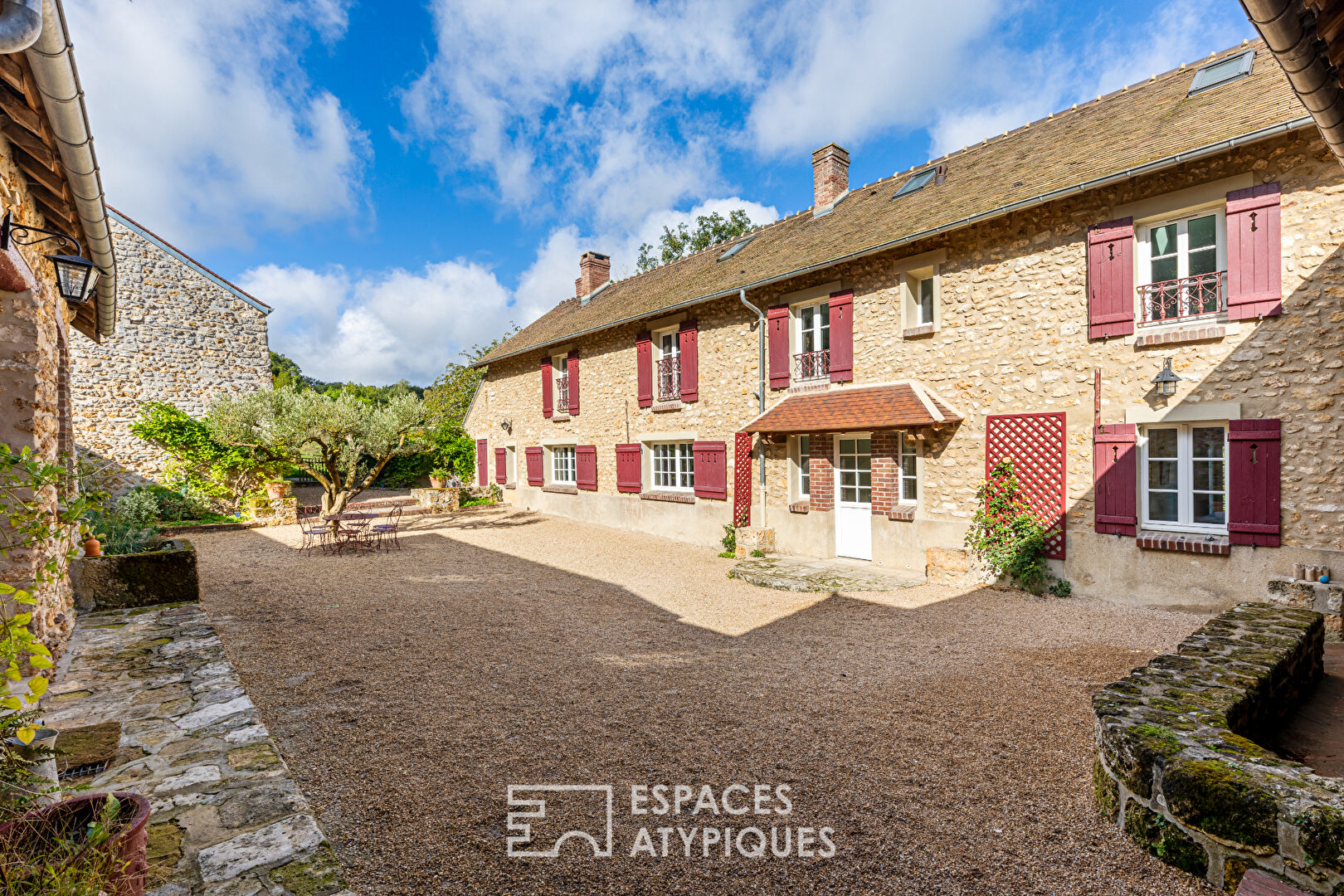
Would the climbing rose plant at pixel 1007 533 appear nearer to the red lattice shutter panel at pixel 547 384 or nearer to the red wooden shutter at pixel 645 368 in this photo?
the red wooden shutter at pixel 645 368

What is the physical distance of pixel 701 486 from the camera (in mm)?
11875

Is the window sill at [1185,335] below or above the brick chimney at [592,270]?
below

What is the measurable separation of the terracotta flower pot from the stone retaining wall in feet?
11.9

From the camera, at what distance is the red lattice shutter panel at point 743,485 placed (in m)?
11.0

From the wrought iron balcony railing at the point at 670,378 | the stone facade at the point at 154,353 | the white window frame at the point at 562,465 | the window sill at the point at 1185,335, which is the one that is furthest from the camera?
the white window frame at the point at 562,465

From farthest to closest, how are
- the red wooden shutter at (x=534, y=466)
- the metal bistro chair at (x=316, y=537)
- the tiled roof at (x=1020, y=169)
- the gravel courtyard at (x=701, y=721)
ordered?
the red wooden shutter at (x=534, y=466), the metal bistro chair at (x=316, y=537), the tiled roof at (x=1020, y=169), the gravel courtyard at (x=701, y=721)

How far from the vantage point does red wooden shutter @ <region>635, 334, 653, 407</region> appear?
1308 cm

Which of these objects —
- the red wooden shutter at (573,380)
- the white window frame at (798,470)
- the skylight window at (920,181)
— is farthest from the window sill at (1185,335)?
the red wooden shutter at (573,380)

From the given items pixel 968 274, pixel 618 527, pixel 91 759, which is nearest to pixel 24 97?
pixel 91 759

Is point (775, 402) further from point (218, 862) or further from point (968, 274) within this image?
point (218, 862)

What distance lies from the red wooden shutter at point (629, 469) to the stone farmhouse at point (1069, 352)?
3.09 feet

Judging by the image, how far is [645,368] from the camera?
13180mm

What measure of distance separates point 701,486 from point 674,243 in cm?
2056

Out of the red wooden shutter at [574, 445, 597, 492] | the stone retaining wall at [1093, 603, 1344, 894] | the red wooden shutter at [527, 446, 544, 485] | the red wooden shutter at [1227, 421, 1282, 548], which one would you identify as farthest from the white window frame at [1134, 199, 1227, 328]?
the red wooden shutter at [527, 446, 544, 485]
